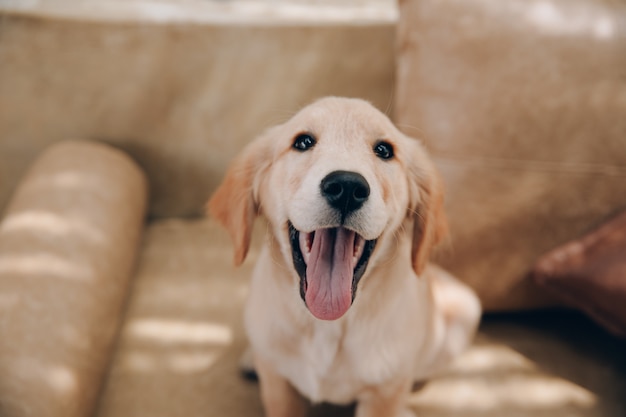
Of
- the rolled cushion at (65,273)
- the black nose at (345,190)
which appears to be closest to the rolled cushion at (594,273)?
the black nose at (345,190)

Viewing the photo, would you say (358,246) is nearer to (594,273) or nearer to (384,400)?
(384,400)

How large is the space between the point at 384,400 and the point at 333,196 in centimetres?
50

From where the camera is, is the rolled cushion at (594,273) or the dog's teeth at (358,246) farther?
the rolled cushion at (594,273)

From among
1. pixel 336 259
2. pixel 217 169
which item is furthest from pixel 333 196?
pixel 217 169

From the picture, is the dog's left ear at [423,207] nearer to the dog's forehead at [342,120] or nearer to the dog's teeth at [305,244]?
the dog's forehead at [342,120]

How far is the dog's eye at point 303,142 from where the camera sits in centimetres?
102

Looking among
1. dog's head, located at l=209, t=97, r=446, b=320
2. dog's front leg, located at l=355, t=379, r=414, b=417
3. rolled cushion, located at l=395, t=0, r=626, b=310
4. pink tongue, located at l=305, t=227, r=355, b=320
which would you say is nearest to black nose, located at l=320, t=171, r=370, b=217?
dog's head, located at l=209, t=97, r=446, b=320

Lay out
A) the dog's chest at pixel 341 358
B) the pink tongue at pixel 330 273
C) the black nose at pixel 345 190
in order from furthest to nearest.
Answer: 1. the dog's chest at pixel 341 358
2. the pink tongue at pixel 330 273
3. the black nose at pixel 345 190

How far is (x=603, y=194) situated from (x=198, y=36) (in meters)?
1.22

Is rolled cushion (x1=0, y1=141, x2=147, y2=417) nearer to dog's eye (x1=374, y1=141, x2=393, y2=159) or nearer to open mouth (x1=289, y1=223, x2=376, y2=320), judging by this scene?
open mouth (x1=289, y1=223, x2=376, y2=320)

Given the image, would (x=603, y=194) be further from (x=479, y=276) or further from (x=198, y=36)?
(x=198, y=36)

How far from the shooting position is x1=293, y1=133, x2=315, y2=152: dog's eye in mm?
1022

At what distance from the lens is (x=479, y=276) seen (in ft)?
4.82

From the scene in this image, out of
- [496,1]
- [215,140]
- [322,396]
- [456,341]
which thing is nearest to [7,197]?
[215,140]
